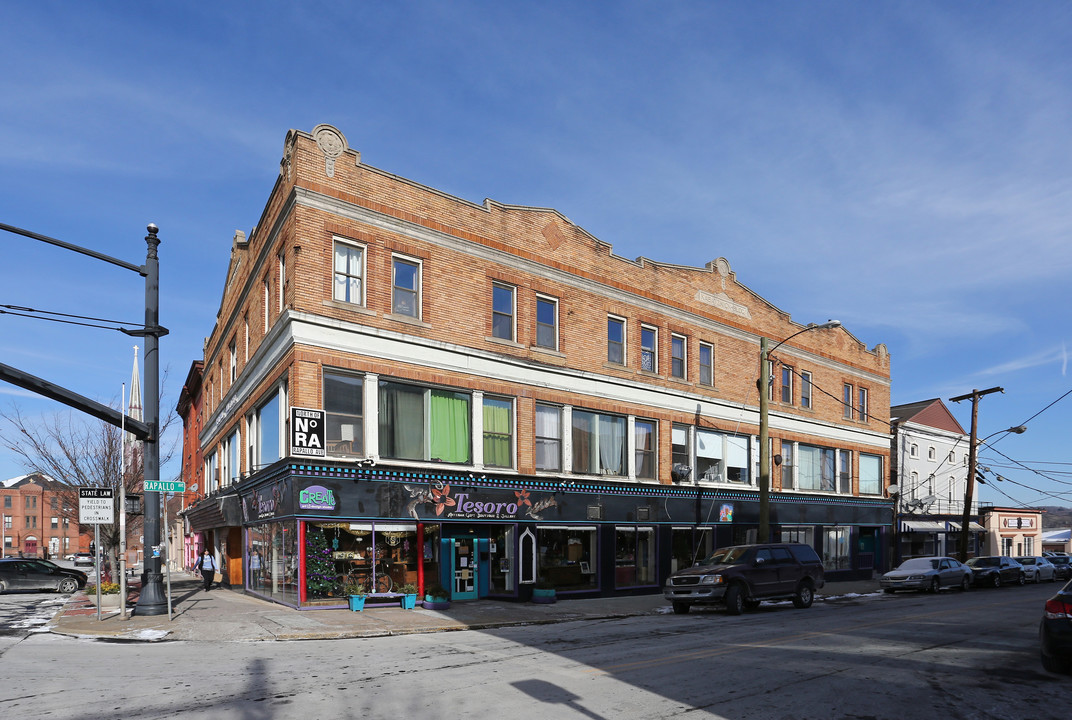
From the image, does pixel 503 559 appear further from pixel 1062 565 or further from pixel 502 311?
pixel 1062 565

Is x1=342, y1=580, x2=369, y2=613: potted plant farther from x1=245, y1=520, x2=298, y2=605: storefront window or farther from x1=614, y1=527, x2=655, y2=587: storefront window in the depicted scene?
x1=614, y1=527, x2=655, y2=587: storefront window

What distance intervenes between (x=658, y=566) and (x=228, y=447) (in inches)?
662

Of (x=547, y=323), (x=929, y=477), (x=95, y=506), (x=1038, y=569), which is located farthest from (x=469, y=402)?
(x=929, y=477)

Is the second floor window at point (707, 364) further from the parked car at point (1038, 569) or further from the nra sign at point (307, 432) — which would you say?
the parked car at point (1038, 569)

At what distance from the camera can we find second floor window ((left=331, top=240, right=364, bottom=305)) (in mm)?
21172

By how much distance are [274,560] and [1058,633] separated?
1772 cm

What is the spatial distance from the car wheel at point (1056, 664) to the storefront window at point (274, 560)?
15.2 m

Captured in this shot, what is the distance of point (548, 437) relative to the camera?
83.1 feet

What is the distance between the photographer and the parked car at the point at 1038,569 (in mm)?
37781

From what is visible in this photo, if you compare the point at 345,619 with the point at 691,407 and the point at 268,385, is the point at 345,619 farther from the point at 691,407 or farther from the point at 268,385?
the point at 691,407

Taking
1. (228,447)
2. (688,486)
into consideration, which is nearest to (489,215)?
(688,486)

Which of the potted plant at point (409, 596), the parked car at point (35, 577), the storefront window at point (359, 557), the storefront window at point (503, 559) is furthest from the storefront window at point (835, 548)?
the parked car at point (35, 577)

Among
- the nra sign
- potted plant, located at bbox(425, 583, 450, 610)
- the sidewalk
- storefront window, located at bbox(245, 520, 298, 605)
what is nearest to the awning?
the sidewalk

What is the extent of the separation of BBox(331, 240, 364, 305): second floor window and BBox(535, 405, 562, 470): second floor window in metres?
6.80
